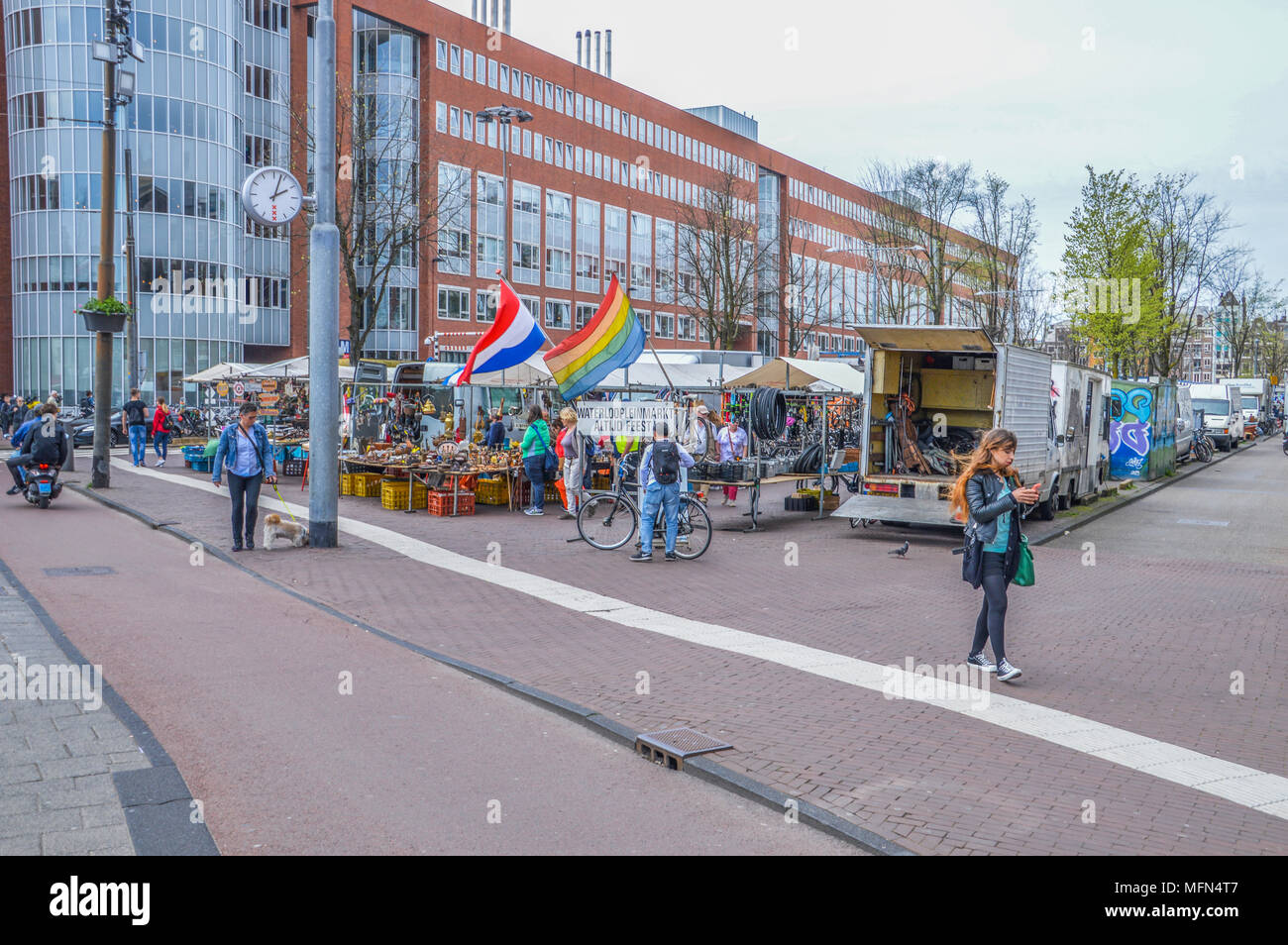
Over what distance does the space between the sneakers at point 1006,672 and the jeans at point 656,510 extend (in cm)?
612

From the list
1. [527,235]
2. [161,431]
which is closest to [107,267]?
[161,431]

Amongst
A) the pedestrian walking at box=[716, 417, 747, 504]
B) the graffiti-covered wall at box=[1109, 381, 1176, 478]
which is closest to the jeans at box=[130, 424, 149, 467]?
the pedestrian walking at box=[716, 417, 747, 504]

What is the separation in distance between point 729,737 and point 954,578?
6.96 m

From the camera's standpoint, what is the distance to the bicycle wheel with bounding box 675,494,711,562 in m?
13.8

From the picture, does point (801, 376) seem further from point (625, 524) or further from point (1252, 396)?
point (1252, 396)

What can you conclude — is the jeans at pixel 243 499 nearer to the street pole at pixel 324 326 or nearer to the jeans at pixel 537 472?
the street pole at pixel 324 326

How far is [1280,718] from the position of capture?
6.87 m

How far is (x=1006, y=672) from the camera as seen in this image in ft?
25.0

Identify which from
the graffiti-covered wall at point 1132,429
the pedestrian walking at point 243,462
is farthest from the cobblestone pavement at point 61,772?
the graffiti-covered wall at point 1132,429

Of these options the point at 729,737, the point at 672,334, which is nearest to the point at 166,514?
the point at 729,737

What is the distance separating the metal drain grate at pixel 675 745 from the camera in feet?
18.9

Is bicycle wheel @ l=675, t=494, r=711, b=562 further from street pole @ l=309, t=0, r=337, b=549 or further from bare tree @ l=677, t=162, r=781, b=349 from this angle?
bare tree @ l=677, t=162, r=781, b=349
